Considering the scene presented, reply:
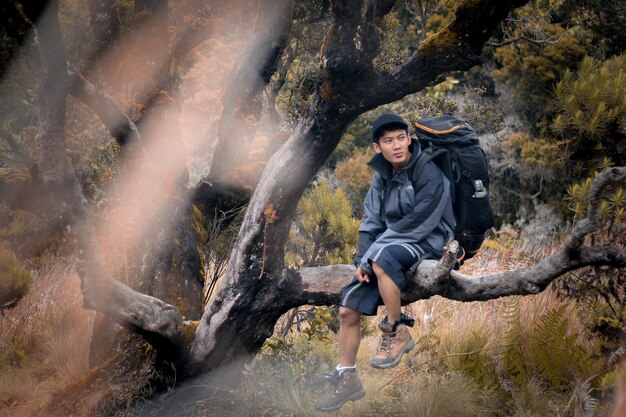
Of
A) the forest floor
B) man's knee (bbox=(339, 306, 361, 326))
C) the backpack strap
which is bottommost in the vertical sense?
the forest floor

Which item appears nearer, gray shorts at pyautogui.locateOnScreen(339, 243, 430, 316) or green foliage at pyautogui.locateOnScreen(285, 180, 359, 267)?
gray shorts at pyautogui.locateOnScreen(339, 243, 430, 316)

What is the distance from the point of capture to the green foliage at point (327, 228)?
6.59 metres

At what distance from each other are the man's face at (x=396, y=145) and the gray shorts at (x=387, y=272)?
0.57 metres

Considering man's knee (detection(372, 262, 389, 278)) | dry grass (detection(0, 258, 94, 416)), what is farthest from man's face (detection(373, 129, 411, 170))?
dry grass (detection(0, 258, 94, 416))

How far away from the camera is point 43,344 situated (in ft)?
21.0

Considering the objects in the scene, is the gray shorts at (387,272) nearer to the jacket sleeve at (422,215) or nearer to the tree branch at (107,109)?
the jacket sleeve at (422,215)

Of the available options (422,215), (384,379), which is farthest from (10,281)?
(422,215)

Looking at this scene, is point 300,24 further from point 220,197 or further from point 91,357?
point 91,357

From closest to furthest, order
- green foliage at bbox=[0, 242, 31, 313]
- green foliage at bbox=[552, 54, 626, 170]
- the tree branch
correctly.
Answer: the tree branch < green foliage at bbox=[0, 242, 31, 313] < green foliage at bbox=[552, 54, 626, 170]

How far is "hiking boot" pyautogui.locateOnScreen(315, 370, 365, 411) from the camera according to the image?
393 cm

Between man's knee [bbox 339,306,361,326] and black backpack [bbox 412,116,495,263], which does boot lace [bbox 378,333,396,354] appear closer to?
man's knee [bbox 339,306,361,326]

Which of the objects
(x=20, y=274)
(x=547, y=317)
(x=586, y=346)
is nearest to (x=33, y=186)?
(x=20, y=274)

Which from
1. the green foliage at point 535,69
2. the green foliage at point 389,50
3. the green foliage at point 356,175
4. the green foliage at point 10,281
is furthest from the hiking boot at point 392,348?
the green foliage at point 356,175

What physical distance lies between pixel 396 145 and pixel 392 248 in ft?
2.20
